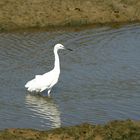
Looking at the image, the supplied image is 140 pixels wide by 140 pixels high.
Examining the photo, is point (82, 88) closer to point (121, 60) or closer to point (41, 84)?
point (41, 84)

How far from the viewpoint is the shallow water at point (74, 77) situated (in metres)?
17.4

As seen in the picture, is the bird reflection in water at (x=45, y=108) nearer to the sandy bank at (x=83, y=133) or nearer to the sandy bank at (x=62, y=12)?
the sandy bank at (x=83, y=133)

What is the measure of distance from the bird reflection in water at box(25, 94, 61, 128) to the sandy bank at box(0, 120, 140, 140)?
5.46 feet

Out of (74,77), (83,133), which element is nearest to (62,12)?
(74,77)

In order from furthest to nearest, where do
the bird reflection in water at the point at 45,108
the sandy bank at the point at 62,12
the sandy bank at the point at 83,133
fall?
1. the sandy bank at the point at 62,12
2. the bird reflection in water at the point at 45,108
3. the sandy bank at the point at 83,133

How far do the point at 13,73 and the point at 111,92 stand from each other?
4032 mm

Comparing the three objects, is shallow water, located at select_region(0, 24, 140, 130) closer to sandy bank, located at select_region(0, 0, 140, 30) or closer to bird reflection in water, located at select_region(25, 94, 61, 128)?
bird reflection in water, located at select_region(25, 94, 61, 128)

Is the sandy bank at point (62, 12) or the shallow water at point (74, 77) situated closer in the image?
the shallow water at point (74, 77)

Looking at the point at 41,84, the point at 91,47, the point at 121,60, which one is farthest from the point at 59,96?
the point at 91,47

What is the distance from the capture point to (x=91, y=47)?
26.1 m

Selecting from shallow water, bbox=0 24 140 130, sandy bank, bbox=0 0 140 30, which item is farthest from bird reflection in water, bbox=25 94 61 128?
sandy bank, bbox=0 0 140 30

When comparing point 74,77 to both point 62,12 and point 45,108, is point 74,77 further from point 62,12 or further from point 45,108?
point 62,12

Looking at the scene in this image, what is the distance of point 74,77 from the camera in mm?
21391

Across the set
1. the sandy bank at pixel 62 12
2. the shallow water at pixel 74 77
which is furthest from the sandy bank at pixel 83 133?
the sandy bank at pixel 62 12
